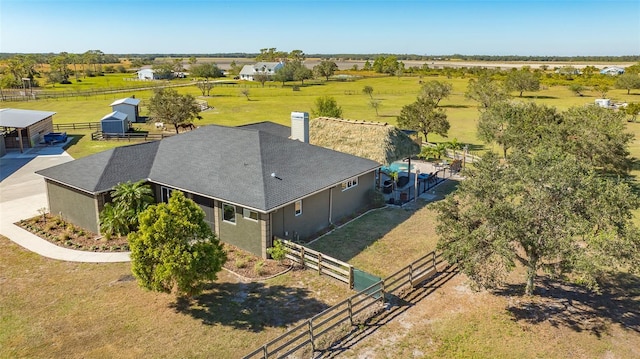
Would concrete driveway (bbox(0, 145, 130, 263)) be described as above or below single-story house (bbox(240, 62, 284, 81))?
below

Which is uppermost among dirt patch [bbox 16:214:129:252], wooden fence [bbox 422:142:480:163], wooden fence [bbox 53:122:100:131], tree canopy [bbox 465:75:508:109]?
tree canopy [bbox 465:75:508:109]

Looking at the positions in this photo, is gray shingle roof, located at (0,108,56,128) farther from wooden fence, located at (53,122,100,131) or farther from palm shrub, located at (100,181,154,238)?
palm shrub, located at (100,181,154,238)

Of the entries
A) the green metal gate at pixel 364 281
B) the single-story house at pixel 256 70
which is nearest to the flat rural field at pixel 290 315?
the green metal gate at pixel 364 281

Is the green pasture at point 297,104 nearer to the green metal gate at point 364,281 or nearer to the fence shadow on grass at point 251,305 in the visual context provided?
the fence shadow on grass at point 251,305

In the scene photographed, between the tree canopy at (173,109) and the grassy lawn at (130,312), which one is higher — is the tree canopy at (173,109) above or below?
above

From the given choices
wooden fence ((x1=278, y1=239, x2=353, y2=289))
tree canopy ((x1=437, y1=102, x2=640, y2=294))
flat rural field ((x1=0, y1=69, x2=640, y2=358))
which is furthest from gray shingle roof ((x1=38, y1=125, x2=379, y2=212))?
tree canopy ((x1=437, y1=102, x2=640, y2=294))
